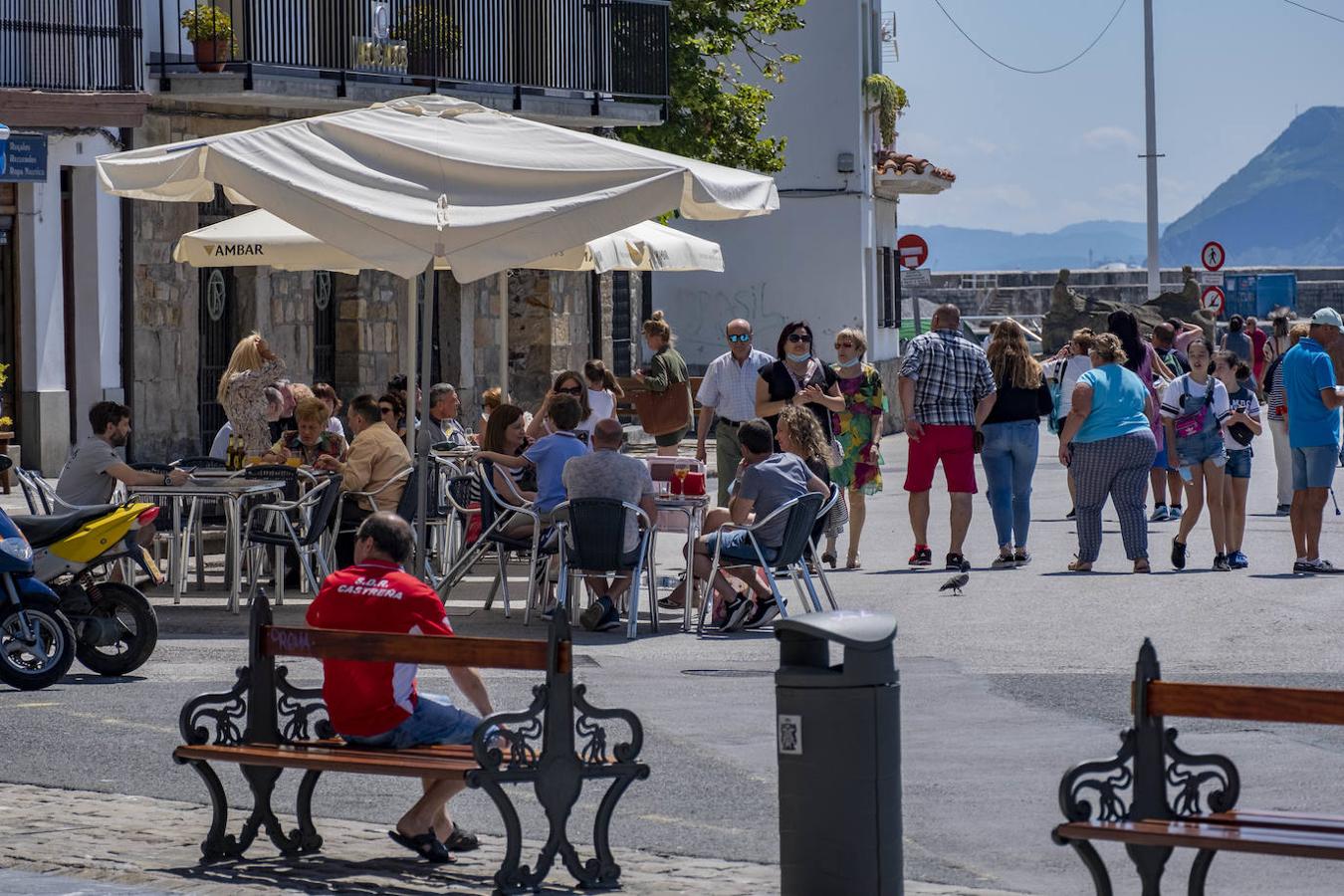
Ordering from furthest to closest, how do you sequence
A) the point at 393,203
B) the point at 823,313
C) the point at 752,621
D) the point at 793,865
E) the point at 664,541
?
1. the point at 823,313
2. the point at 664,541
3. the point at 752,621
4. the point at 393,203
5. the point at 793,865

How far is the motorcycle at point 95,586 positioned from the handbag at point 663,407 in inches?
405

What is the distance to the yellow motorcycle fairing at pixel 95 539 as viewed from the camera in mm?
10781

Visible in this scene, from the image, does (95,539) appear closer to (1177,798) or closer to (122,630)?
(122,630)

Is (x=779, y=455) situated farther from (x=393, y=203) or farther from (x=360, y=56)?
(x=360, y=56)

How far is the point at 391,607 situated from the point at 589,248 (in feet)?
31.9

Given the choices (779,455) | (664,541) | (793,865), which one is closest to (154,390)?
(664,541)

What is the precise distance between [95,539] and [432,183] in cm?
258

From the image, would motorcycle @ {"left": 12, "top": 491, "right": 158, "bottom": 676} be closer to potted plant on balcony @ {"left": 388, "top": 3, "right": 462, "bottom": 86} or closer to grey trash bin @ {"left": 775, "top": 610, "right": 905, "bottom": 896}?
grey trash bin @ {"left": 775, "top": 610, "right": 905, "bottom": 896}

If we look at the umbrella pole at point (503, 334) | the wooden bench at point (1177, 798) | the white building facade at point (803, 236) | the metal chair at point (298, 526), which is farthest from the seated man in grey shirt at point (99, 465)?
the white building facade at point (803, 236)

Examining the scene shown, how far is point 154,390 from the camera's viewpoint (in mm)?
22859

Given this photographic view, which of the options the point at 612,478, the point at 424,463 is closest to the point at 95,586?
the point at 424,463

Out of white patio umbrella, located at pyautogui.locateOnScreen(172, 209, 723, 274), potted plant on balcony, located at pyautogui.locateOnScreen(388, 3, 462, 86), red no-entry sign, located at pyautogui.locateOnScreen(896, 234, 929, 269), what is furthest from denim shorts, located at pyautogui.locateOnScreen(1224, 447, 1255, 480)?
red no-entry sign, located at pyautogui.locateOnScreen(896, 234, 929, 269)

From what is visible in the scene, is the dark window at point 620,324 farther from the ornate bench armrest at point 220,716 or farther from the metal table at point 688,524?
the ornate bench armrest at point 220,716

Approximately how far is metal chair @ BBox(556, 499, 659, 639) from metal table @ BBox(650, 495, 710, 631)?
354 millimetres
